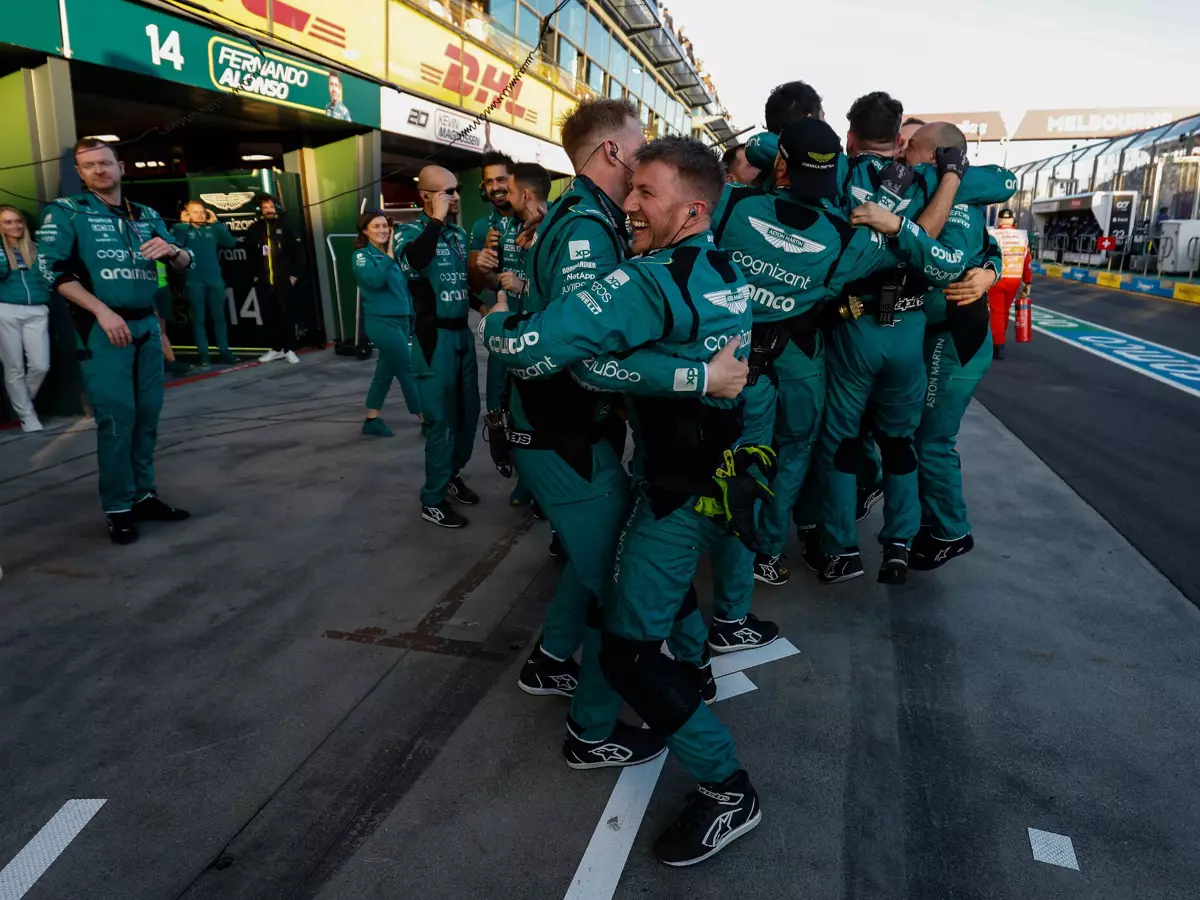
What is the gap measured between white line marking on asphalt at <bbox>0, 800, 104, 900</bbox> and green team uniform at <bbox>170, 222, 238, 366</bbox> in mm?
8338

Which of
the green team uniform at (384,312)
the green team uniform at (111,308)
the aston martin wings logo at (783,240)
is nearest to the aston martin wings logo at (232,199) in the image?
the green team uniform at (384,312)

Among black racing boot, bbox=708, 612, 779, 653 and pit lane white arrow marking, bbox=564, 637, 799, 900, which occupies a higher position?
black racing boot, bbox=708, 612, 779, 653

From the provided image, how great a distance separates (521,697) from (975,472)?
14.4ft

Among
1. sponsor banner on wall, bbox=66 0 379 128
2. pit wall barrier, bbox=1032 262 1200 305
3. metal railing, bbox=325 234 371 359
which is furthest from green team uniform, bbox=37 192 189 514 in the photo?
pit wall barrier, bbox=1032 262 1200 305

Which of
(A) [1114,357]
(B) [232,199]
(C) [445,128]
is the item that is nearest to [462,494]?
(B) [232,199]

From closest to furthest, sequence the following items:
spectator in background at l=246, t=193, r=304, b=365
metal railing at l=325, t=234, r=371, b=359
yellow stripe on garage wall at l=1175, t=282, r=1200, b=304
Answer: spectator in background at l=246, t=193, r=304, b=365 < metal railing at l=325, t=234, r=371, b=359 < yellow stripe on garage wall at l=1175, t=282, r=1200, b=304

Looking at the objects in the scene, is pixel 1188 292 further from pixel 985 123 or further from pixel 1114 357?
pixel 985 123

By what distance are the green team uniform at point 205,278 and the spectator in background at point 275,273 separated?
430 millimetres

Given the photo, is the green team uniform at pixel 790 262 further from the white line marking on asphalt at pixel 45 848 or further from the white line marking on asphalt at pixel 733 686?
the white line marking on asphalt at pixel 45 848

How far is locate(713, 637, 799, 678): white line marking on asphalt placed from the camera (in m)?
3.24

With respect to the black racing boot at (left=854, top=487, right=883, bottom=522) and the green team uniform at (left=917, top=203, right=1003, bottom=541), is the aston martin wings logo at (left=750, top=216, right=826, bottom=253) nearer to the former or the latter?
the green team uniform at (left=917, top=203, right=1003, bottom=541)

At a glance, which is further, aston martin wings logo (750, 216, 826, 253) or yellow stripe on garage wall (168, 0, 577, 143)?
yellow stripe on garage wall (168, 0, 577, 143)

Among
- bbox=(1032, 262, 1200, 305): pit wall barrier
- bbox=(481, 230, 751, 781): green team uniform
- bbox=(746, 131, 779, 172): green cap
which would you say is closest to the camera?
bbox=(481, 230, 751, 781): green team uniform

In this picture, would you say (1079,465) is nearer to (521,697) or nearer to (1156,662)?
(1156,662)
